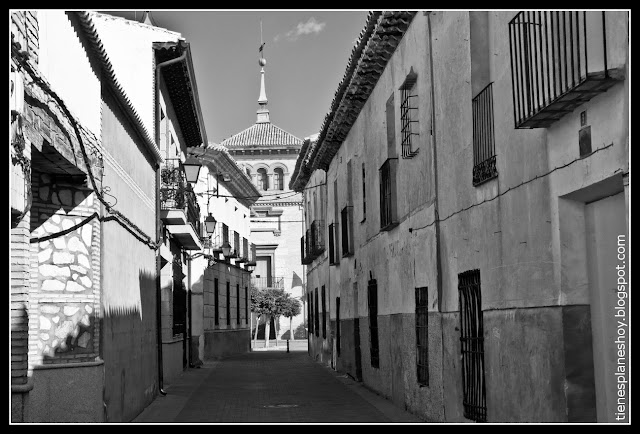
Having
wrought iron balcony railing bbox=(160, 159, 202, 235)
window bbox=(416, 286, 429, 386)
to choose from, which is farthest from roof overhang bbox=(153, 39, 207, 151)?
window bbox=(416, 286, 429, 386)

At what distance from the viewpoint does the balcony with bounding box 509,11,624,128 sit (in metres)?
→ 6.52

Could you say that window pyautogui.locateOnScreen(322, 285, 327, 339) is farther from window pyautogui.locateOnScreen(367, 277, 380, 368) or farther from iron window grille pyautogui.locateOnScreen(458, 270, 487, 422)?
iron window grille pyautogui.locateOnScreen(458, 270, 487, 422)

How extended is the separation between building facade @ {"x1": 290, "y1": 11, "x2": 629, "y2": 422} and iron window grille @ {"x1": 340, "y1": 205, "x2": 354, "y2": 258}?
3072mm

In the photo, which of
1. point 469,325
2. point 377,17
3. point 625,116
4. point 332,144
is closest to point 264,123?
point 332,144

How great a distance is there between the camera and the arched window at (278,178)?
5559 centimetres

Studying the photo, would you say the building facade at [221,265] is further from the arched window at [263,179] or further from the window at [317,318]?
the arched window at [263,179]

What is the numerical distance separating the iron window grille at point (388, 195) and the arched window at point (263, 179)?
40621mm

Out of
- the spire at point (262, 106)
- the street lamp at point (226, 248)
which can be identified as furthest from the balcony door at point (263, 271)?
the street lamp at point (226, 248)

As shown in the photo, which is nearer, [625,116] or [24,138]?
[625,116]

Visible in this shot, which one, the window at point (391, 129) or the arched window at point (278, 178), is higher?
the arched window at point (278, 178)

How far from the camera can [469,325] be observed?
33.6ft

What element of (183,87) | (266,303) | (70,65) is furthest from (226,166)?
(70,65)

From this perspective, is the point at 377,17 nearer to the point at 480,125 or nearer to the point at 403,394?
the point at 480,125

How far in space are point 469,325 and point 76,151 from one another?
4.25m
